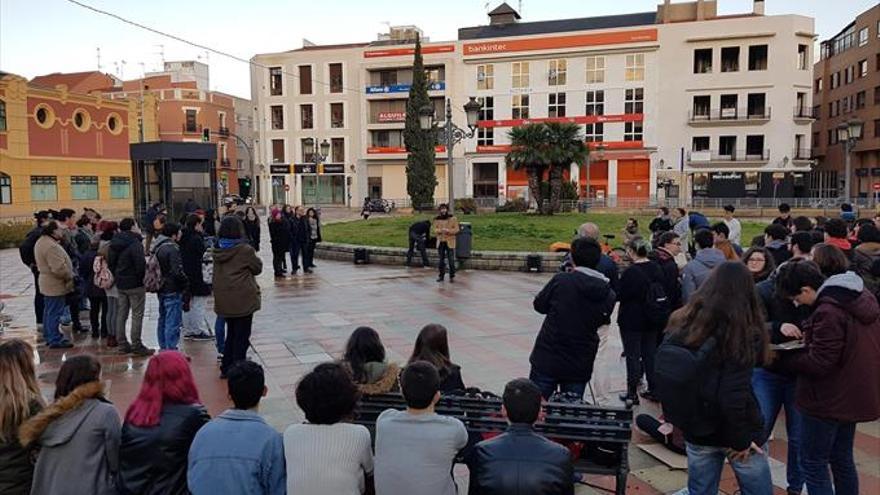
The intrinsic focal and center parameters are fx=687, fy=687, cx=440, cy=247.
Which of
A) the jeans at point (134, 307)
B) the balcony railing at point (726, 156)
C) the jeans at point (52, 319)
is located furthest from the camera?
the balcony railing at point (726, 156)

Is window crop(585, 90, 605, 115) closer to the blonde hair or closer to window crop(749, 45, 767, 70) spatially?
window crop(749, 45, 767, 70)

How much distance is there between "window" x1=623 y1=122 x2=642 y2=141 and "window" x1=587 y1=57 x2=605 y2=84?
3.92m

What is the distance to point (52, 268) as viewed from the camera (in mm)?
8875

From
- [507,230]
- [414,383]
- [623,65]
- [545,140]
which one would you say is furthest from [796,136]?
[414,383]

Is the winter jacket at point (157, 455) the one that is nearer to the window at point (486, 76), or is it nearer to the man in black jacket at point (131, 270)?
the man in black jacket at point (131, 270)

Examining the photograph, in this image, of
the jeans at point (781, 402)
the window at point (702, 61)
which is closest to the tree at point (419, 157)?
the window at point (702, 61)

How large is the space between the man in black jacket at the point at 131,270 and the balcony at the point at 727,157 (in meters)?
47.3

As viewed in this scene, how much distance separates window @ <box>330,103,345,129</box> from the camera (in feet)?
193

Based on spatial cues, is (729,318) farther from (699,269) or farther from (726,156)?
(726,156)

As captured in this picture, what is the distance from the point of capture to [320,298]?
12828mm

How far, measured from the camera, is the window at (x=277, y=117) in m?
59.8

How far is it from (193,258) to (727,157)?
47669 millimetres

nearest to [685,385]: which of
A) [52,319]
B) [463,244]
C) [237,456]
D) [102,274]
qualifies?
[237,456]

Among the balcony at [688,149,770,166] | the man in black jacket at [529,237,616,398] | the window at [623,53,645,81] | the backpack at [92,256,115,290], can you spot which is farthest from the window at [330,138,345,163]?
the man in black jacket at [529,237,616,398]
